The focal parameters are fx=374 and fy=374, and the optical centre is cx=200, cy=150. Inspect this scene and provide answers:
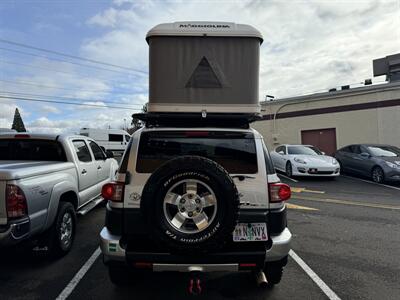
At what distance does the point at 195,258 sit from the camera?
330 cm

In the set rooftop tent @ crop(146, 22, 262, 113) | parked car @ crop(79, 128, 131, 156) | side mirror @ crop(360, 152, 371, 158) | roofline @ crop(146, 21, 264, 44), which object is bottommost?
side mirror @ crop(360, 152, 371, 158)

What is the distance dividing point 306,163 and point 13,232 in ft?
37.6

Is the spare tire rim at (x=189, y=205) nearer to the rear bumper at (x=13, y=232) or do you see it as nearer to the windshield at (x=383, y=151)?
the rear bumper at (x=13, y=232)

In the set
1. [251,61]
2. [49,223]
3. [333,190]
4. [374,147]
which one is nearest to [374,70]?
[374,147]

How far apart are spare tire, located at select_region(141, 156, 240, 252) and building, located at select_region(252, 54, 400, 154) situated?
1826cm

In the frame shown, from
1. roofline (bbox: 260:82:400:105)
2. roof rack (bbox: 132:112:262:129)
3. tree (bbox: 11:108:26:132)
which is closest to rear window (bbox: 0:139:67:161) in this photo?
roof rack (bbox: 132:112:262:129)

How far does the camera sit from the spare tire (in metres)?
3.20

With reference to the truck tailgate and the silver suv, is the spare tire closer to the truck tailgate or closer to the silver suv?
the silver suv

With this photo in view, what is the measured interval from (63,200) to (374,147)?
497 inches

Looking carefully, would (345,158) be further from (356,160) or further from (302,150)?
(302,150)

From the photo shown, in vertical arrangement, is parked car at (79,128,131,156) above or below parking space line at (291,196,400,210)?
above

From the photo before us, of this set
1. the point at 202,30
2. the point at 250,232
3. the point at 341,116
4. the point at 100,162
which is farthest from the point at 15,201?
the point at 341,116

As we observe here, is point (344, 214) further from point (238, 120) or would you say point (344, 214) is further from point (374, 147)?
point (374, 147)

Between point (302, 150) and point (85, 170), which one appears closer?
point (85, 170)
